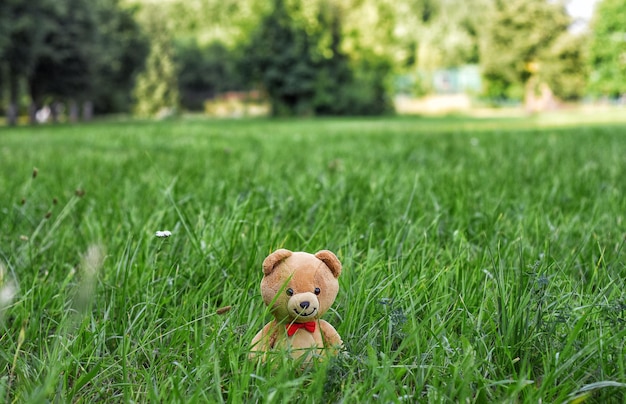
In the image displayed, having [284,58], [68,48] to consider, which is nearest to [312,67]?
[284,58]

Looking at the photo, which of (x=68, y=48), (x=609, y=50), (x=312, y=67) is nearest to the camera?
(x=68, y=48)

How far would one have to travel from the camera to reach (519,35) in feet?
119

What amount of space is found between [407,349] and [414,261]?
0.47 metres

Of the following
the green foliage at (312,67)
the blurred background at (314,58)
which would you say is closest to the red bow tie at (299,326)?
the blurred background at (314,58)

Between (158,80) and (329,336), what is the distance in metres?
45.7

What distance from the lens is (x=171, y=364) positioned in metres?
1.03

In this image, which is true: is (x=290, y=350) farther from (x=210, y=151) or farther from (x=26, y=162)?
(x=210, y=151)

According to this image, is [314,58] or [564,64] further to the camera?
[564,64]

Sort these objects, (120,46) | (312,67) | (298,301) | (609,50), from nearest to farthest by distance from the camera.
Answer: (298,301) → (120,46) → (312,67) → (609,50)

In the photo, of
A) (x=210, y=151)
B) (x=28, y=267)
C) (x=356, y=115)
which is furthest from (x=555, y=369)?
(x=356, y=115)

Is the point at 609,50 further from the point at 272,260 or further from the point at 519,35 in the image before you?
the point at 272,260

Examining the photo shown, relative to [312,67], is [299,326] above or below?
below

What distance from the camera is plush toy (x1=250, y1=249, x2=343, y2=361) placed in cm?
100

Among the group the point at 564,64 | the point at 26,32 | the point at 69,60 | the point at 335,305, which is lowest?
the point at 335,305
